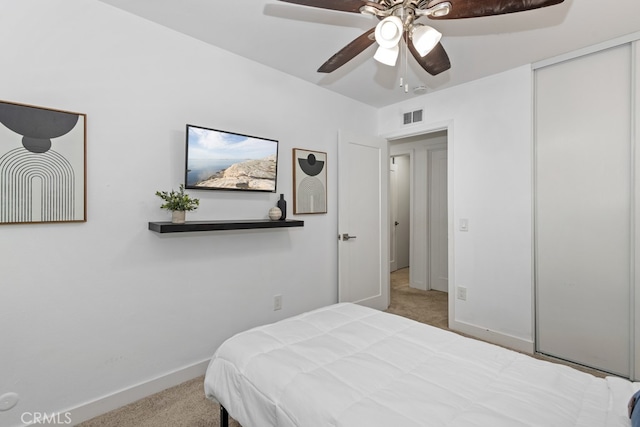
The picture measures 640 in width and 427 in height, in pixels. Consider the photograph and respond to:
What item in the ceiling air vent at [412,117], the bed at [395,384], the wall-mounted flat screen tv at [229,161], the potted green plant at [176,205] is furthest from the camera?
the ceiling air vent at [412,117]

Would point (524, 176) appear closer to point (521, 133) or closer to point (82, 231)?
point (521, 133)

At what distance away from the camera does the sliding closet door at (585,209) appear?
7.84ft

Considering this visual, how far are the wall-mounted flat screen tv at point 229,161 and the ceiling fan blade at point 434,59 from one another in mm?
1382

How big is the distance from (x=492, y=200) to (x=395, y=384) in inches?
94.2

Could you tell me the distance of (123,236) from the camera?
2.05m

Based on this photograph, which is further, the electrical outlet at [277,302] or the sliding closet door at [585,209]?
the electrical outlet at [277,302]

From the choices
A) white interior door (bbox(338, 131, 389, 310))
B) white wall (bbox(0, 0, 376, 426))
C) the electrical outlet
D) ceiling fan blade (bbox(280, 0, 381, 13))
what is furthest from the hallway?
ceiling fan blade (bbox(280, 0, 381, 13))

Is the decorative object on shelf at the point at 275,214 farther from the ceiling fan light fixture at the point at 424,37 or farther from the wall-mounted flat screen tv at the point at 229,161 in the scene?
the ceiling fan light fixture at the point at 424,37

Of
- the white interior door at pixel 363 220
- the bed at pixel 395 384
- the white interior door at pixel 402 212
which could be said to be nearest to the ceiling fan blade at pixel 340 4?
the bed at pixel 395 384

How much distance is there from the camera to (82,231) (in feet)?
6.22

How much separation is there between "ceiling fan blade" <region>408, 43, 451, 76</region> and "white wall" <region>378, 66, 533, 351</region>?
4.50 ft

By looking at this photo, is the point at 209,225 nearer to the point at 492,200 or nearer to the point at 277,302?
the point at 277,302

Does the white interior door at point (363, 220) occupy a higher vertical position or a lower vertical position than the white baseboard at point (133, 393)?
higher

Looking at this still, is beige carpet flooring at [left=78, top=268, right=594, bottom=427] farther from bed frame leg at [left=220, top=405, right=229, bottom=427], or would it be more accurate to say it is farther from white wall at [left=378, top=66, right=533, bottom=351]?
white wall at [left=378, top=66, right=533, bottom=351]
